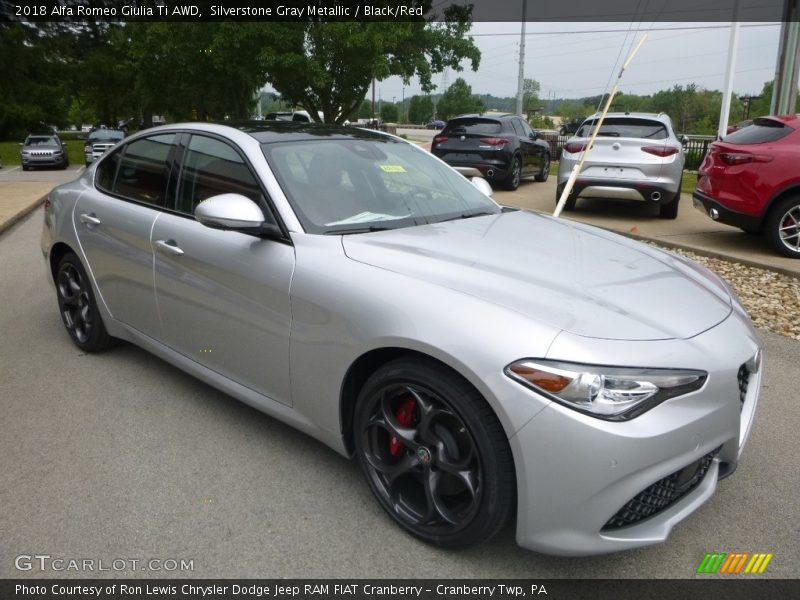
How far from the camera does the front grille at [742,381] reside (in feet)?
7.83

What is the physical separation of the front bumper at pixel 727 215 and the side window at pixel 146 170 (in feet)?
20.9

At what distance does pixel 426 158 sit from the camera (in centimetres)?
400

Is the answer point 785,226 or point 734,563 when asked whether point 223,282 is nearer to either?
point 734,563

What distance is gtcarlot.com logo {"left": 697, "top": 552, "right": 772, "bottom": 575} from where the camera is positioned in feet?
8.04

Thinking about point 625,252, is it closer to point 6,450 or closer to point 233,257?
point 233,257

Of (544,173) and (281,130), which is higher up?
(281,130)

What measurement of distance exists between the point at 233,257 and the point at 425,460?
1.33 metres

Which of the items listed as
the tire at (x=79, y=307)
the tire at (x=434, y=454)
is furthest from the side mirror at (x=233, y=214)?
the tire at (x=79, y=307)

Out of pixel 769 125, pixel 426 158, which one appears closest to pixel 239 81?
pixel 769 125

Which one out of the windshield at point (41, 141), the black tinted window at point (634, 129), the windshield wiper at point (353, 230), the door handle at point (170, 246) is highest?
the black tinted window at point (634, 129)

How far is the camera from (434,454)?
246cm

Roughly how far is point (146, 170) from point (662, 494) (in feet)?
10.7

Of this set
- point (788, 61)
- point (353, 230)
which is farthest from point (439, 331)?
point (788, 61)
